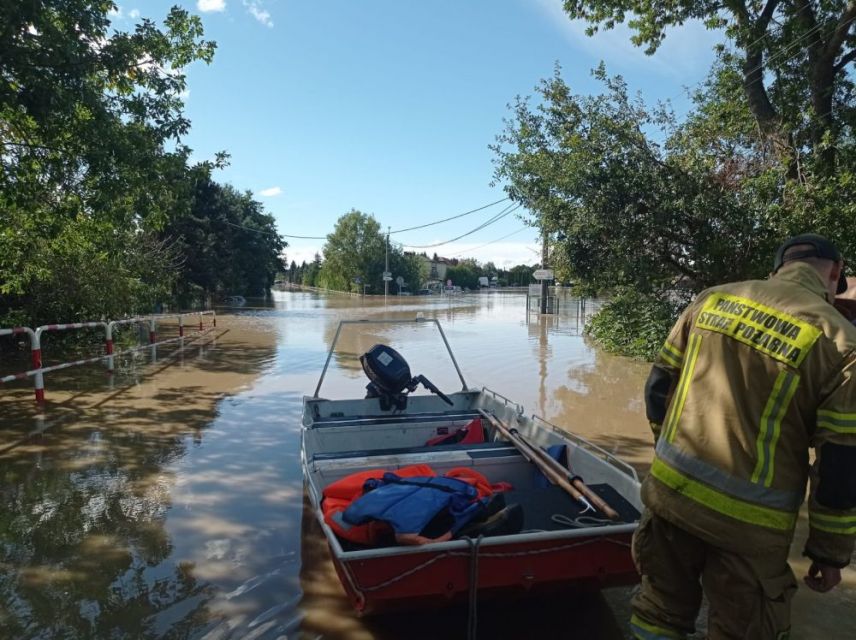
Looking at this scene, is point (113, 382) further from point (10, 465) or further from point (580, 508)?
point (580, 508)

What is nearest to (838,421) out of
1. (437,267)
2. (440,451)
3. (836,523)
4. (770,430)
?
(770,430)

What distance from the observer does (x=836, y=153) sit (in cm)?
943

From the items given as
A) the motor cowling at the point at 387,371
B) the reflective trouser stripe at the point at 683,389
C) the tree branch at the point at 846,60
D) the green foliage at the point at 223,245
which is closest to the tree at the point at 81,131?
the motor cowling at the point at 387,371

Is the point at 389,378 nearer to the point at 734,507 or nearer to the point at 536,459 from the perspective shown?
the point at 536,459

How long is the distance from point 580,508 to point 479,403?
3186 mm

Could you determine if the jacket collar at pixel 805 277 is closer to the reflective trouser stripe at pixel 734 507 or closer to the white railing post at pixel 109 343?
the reflective trouser stripe at pixel 734 507

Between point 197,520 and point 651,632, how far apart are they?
11.8ft

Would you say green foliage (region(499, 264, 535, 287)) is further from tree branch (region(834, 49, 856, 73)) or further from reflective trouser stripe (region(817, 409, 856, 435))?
reflective trouser stripe (region(817, 409, 856, 435))

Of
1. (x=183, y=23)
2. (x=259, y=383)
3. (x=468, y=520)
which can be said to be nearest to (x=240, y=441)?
(x=259, y=383)

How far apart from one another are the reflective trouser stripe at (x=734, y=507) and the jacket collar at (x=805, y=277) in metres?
0.80

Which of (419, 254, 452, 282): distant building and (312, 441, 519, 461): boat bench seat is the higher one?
(419, 254, 452, 282): distant building

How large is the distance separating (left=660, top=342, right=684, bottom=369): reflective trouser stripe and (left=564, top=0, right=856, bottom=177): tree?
8744mm

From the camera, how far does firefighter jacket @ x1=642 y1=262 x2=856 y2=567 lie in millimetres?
1904

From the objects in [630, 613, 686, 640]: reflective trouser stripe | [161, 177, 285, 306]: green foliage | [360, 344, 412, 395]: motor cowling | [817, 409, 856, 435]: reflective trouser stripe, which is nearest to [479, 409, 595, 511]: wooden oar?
[630, 613, 686, 640]: reflective trouser stripe
